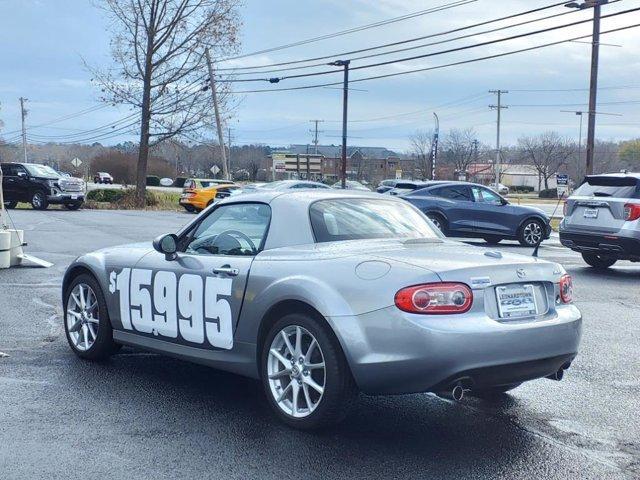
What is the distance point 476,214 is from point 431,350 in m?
16.2

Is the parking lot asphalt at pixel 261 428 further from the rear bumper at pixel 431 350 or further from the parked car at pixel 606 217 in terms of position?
the parked car at pixel 606 217

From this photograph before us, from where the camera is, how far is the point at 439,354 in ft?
14.3

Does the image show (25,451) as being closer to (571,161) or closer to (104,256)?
(104,256)

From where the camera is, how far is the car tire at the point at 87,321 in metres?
6.49

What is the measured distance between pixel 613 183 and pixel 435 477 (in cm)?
1063

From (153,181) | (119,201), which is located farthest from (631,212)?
(153,181)

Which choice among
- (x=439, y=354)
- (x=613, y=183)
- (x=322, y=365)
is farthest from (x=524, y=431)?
(x=613, y=183)

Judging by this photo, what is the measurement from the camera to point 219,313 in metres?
5.40

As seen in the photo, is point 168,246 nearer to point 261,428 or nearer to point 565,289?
point 261,428

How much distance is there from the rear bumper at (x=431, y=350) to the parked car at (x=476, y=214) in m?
15.5

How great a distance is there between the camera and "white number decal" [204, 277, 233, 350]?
535 cm

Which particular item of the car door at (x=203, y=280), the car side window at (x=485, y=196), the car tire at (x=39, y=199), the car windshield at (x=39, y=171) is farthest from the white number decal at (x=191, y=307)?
the car windshield at (x=39, y=171)

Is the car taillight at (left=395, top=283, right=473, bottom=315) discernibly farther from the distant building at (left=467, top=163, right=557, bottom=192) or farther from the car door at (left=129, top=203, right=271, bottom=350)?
the distant building at (left=467, top=163, right=557, bottom=192)

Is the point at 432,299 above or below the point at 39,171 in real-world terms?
below
